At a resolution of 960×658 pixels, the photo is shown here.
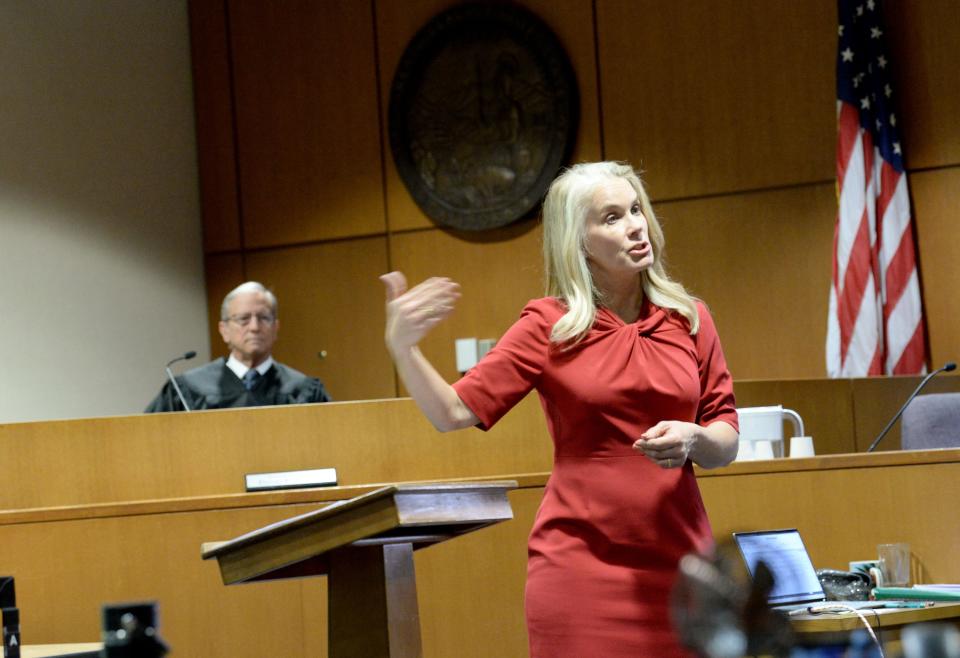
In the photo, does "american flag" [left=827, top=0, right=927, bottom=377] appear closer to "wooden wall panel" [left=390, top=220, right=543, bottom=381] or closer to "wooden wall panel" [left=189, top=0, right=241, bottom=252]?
"wooden wall panel" [left=390, top=220, right=543, bottom=381]

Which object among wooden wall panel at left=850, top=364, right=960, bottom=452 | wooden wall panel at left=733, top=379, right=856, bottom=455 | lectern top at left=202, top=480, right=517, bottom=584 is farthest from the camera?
wooden wall panel at left=850, top=364, right=960, bottom=452

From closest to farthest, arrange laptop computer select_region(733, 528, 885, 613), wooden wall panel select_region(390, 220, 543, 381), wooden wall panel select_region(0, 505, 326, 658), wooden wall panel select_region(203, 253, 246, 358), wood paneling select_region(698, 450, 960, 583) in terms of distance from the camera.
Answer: laptop computer select_region(733, 528, 885, 613)
wood paneling select_region(698, 450, 960, 583)
wooden wall panel select_region(0, 505, 326, 658)
wooden wall panel select_region(390, 220, 543, 381)
wooden wall panel select_region(203, 253, 246, 358)

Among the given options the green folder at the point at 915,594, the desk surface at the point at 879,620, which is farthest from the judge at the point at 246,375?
the desk surface at the point at 879,620

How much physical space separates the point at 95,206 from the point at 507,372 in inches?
217

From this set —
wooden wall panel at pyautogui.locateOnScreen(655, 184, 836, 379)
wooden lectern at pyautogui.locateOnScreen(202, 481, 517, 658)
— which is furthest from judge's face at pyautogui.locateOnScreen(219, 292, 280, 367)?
wooden lectern at pyautogui.locateOnScreen(202, 481, 517, 658)

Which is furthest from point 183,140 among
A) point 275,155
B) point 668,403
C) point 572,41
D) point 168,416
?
point 668,403

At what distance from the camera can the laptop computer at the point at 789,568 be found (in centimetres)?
297

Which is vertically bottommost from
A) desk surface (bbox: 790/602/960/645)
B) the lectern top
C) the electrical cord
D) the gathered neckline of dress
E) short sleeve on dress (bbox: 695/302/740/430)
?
desk surface (bbox: 790/602/960/645)

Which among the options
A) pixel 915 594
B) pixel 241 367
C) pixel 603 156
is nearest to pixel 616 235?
pixel 915 594

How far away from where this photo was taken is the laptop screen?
3020mm

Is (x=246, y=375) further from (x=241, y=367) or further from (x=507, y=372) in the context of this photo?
(x=507, y=372)

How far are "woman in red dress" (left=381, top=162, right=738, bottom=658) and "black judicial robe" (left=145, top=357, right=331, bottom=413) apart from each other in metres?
3.44

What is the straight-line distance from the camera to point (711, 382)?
206cm

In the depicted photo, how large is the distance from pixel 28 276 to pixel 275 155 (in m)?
1.88
